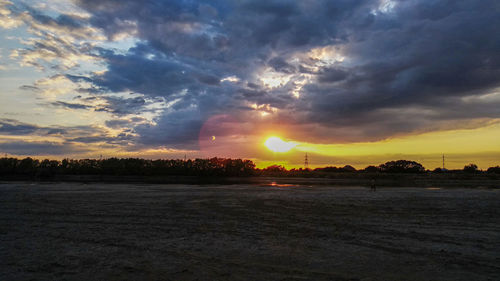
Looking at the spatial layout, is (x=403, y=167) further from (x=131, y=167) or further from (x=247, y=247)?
(x=247, y=247)

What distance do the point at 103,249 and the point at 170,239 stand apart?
7.12ft

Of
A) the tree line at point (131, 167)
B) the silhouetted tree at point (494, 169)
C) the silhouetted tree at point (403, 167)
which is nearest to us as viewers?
the tree line at point (131, 167)

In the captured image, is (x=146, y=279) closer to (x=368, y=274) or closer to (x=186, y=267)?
(x=186, y=267)

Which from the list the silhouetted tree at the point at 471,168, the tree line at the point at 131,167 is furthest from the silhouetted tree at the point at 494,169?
the tree line at the point at 131,167

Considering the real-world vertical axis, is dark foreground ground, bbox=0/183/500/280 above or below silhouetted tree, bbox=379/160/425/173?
below

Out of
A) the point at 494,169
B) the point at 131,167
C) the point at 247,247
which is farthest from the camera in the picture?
the point at 494,169

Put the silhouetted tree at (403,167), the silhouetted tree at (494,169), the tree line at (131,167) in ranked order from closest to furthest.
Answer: the tree line at (131,167), the silhouetted tree at (494,169), the silhouetted tree at (403,167)

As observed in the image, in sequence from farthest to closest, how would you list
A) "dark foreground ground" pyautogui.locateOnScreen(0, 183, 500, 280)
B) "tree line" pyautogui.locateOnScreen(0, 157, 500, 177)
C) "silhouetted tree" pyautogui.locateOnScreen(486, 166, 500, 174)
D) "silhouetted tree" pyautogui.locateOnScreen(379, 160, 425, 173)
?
"silhouetted tree" pyautogui.locateOnScreen(379, 160, 425, 173)
"silhouetted tree" pyautogui.locateOnScreen(486, 166, 500, 174)
"tree line" pyautogui.locateOnScreen(0, 157, 500, 177)
"dark foreground ground" pyautogui.locateOnScreen(0, 183, 500, 280)

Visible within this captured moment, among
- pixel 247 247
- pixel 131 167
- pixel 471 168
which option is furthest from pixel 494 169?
pixel 247 247

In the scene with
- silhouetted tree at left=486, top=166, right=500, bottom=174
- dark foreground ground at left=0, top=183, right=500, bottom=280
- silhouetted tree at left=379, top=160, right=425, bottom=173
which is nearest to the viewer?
dark foreground ground at left=0, top=183, right=500, bottom=280

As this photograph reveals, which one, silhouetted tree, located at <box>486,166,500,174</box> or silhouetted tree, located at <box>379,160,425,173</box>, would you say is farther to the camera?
silhouetted tree, located at <box>379,160,425,173</box>

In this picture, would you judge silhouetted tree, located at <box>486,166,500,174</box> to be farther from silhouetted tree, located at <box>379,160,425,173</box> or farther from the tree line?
the tree line

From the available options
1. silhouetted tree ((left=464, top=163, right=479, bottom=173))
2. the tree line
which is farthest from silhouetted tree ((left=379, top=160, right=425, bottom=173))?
the tree line

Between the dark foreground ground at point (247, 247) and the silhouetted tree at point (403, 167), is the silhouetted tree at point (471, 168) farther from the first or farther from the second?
the dark foreground ground at point (247, 247)
